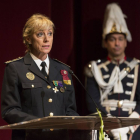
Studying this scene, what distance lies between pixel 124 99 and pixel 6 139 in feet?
3.67

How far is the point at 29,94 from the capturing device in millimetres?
2174

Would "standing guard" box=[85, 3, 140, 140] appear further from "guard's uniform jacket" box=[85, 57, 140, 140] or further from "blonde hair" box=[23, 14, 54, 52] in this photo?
"blonde hair" box=[23, 14, 54, 52]

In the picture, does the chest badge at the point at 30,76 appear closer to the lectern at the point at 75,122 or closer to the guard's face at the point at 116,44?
the lectern at the point at 75,122

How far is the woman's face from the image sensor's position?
229cm

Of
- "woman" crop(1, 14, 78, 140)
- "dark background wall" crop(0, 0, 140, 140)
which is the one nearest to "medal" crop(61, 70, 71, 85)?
"woman" crop(1, 14, 78, 140)

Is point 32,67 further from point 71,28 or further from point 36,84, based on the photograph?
point 71,28

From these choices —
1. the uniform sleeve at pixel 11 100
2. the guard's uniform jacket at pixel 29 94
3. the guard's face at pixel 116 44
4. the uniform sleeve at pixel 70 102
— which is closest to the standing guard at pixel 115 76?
the guard's face at pixel 116 44

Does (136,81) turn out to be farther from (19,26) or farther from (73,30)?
(19,26)

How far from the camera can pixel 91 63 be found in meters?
3.71

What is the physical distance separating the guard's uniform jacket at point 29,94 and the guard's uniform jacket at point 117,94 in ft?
4.00

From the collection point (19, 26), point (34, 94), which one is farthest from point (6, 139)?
point (34, 94)

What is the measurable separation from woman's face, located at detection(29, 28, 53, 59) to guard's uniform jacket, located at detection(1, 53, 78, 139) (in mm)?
68

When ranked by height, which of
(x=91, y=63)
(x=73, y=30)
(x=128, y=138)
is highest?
(x=73, y=30)

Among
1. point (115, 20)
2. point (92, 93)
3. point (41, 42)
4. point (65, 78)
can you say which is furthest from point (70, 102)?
point (115, 20)
